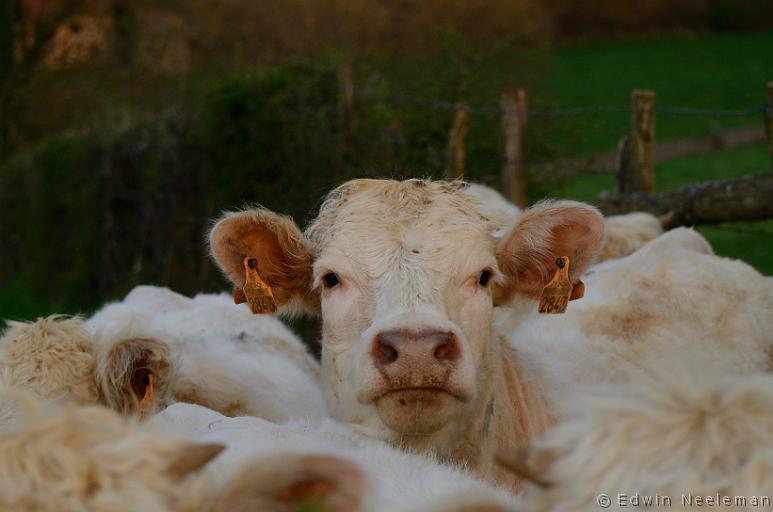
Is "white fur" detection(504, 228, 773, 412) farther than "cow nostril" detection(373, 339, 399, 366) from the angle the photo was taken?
Yes

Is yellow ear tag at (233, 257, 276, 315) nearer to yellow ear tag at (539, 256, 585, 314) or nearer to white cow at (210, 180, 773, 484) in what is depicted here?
white cow at (210, 180, 773, 484)

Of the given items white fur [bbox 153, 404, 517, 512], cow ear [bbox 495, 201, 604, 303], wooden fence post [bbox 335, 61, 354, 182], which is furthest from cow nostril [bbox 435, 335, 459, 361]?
wooden fence post [bbox 335, 61, 354, 182]

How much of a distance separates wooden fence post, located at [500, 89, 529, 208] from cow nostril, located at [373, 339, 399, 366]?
20.2 ft

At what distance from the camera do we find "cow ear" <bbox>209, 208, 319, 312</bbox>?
4.86 metres

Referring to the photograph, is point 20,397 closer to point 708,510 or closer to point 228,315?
point 708,510

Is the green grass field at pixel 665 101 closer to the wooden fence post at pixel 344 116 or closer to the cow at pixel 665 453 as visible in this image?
the wooden fence post at pixel 344 116

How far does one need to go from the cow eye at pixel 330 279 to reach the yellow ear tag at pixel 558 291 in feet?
3.01

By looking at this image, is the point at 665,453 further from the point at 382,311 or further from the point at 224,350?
the point at 224,350

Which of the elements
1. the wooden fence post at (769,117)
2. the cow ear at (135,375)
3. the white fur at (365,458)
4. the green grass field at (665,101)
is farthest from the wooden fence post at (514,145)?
the white fur at (365,458)

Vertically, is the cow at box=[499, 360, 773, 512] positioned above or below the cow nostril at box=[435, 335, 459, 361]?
above

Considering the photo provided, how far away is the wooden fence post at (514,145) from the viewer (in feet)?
33.1

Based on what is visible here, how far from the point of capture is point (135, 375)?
16.9 feet

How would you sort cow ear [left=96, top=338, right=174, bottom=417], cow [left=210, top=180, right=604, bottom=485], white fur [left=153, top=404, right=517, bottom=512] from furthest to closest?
1. cow ear [left=96, top=338, right=174, bottom=417]
2. cow [left=210, top=180, right=604, bottom=485]
3. white fur [left=153, top=404, right=517, bottom=512]

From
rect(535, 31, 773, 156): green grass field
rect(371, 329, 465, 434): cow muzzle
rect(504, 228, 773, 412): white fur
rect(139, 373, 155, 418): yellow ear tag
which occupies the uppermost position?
rect(371, 329, 465, 434): cow muzzle
